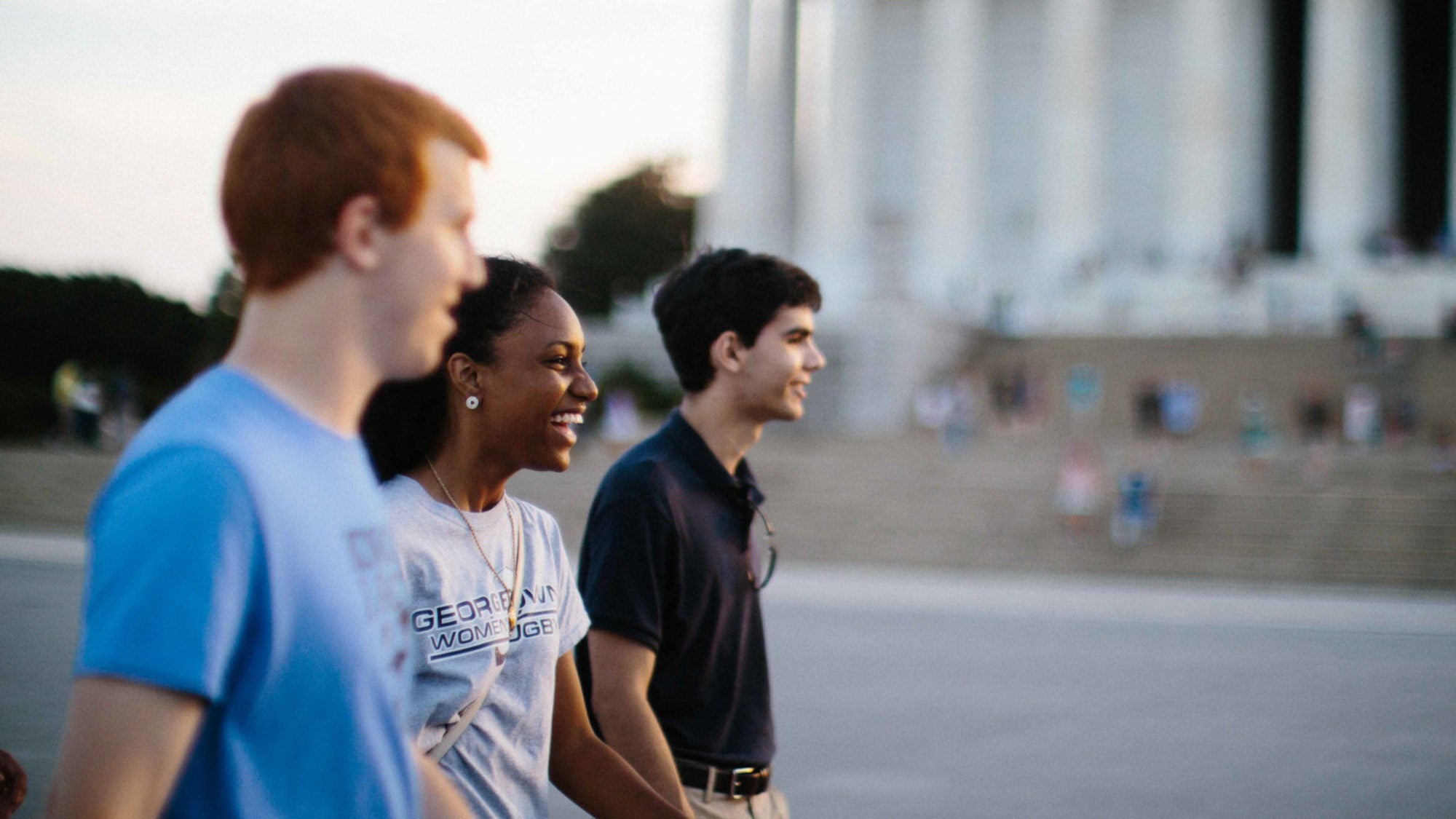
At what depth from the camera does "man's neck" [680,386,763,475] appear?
4258mm

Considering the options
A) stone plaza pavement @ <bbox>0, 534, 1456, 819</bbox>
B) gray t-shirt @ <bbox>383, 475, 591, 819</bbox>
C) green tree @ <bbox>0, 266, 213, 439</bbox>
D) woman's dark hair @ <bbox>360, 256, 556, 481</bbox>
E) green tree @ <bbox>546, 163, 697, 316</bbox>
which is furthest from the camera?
green tree @ <bbox>546, 163, 697, 316</bbox>

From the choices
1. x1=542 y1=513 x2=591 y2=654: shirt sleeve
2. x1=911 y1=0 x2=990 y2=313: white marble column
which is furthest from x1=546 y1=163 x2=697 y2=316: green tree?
x1=542 y1=513 x2=591 y2=654: shirt sleeve

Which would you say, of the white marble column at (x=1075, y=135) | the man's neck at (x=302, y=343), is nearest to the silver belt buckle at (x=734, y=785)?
the man's neck at (x=302, y=343)

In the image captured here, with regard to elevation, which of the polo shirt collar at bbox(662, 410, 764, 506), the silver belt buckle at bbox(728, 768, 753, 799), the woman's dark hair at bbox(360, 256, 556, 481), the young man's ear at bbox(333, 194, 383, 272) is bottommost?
the silver belt buckle at bbox(728, 768, 753, 799)

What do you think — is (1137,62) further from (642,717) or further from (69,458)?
(642,717)

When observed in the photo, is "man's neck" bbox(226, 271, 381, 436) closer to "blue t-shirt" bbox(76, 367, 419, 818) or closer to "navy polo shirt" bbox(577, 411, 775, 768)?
"blue t-shirt" bbox(76, 367, 419, 818)

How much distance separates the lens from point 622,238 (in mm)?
78000

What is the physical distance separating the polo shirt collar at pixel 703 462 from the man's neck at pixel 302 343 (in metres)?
2.26

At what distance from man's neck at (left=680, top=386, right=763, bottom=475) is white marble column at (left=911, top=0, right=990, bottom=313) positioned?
4822 centimetres

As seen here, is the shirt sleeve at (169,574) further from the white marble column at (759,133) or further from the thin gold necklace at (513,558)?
the white marble column at (759,133)

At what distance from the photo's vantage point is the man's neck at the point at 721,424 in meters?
4.26

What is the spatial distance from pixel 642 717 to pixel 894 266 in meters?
43.9

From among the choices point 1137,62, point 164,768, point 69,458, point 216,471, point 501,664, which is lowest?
point 69,458

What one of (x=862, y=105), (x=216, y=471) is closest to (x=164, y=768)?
(x=216, y=471)
